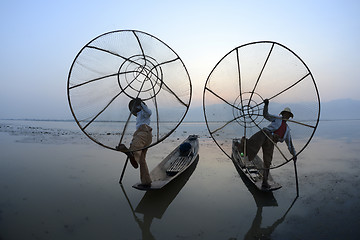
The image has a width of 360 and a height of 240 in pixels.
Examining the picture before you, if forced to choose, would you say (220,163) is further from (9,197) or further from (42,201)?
(9,197)

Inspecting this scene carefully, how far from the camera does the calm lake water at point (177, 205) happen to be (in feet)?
11.1

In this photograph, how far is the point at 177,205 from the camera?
4.39 m

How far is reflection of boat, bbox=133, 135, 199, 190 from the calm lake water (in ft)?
0.98

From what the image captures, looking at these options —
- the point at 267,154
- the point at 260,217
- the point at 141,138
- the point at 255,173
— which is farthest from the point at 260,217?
the point at 141,138

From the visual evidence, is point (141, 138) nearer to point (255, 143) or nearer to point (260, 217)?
point (255, 143)

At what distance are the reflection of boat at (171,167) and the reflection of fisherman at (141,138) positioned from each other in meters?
0.26

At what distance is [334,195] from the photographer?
15.3 ft

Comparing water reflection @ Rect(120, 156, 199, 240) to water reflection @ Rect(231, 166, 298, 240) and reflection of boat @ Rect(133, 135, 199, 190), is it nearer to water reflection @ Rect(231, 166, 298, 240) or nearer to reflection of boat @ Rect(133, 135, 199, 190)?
reflection of boat @ Rect(133, 135, 199, 190)

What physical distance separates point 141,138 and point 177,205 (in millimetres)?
1449

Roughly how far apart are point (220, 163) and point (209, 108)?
10.9ft

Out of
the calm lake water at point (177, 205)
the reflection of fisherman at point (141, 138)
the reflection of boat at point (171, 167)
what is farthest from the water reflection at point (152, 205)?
the reflection of fisherman at point (141, 138)

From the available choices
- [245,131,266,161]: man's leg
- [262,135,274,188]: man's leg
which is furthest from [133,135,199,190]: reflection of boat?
[262,135,274,188]: man's leg

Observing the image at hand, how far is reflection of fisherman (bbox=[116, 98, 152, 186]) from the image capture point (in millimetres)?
4336

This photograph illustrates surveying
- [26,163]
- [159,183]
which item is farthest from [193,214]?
[26,163]
